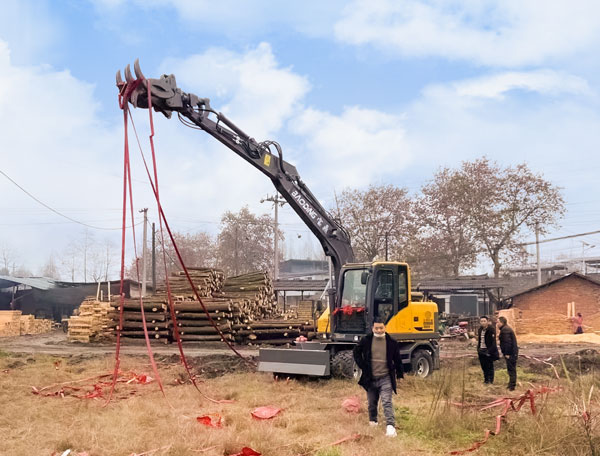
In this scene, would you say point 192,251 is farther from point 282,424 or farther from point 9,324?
point 282,424

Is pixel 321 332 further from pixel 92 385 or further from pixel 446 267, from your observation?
pixel 446 267

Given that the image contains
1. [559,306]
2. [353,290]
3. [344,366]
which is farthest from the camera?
[559,306]

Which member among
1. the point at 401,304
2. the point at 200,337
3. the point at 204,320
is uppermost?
the point at 401,304

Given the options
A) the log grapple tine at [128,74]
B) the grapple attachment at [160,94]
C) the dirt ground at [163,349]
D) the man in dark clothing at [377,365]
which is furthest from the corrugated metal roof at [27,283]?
the man in dark clothing at [377,365]

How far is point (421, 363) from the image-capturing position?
14.0 m

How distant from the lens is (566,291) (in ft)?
106

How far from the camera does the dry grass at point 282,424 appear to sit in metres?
7.04

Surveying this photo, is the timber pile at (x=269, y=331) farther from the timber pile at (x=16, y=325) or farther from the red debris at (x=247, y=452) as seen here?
the red debris at (x=247, y=452)

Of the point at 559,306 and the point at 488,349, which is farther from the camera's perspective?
the point at 559,306

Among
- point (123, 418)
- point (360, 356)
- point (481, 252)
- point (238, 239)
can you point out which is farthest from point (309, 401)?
point (238, 239)

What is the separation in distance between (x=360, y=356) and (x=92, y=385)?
6.34 meters

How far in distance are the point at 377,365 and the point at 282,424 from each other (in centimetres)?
158

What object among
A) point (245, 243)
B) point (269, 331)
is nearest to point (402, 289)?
point (269, 331)

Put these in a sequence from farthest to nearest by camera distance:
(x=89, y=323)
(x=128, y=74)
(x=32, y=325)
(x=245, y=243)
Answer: (x=245, y=243)
(x=32, y=325)
(x=89, y=323)
(x=128, y=74)
